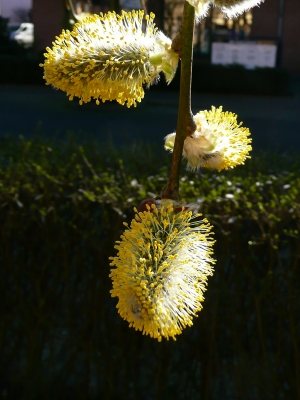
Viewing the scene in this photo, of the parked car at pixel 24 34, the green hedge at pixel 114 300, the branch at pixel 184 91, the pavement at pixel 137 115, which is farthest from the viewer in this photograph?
the parked car at pixel 24 34

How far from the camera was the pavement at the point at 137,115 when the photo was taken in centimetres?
1062

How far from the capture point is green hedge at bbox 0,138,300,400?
3.00 meters

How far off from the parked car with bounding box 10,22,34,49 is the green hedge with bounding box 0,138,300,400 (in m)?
16.0

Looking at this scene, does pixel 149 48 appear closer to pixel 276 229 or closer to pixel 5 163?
pixel 276 229

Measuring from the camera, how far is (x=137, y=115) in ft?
42.3

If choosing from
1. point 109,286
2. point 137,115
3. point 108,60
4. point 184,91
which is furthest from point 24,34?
point 184,91

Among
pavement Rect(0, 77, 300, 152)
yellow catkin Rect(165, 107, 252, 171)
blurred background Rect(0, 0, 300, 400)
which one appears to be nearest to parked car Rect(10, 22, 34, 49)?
pavement Rect(0, 77, 300, 152)

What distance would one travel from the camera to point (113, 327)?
129 inches

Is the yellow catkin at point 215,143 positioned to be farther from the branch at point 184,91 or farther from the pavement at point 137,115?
the pavement at point 137,115

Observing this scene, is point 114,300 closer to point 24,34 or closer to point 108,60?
point 108,60

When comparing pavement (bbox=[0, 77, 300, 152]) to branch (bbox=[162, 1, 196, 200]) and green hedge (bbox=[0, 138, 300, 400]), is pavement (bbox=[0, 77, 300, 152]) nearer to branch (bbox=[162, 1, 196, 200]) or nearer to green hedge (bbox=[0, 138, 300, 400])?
green hedge (bbox=[0, 138, 300, 400])

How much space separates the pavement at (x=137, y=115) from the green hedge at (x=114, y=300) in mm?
6258

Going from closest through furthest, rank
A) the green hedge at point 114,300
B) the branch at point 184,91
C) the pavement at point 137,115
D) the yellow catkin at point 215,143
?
the branch at point 184,91
the yellow catkin at point 215,143
the green hedge at point 114,300
the pavement at point 137,115

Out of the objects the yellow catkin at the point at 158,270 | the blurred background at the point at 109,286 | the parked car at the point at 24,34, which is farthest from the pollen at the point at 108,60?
the parked car at the point at 24,34
